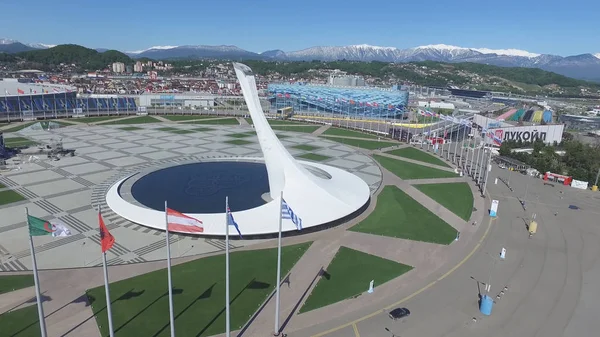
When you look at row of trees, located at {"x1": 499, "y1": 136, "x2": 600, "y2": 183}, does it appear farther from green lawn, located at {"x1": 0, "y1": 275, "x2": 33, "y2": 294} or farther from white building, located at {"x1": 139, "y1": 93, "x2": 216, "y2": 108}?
white building, located at {"x1": 139, "y1": 93, "x2": 216, "y2": 108}

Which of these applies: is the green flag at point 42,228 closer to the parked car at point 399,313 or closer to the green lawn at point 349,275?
the green lawn at point 349,275

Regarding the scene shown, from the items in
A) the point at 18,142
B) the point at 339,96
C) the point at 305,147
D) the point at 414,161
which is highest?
the point at 339,96

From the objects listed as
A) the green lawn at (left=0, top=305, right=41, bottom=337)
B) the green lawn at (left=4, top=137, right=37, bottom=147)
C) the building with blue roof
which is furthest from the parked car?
the building with blue roof

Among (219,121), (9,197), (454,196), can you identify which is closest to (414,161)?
(454,196)

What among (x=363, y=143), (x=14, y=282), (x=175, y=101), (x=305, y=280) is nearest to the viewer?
(x=14, y=282)

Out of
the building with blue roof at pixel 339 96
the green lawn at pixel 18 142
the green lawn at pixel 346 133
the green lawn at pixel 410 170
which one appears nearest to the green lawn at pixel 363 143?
the green lawn at pixel 346 133

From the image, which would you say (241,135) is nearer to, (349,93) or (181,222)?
(181,222)
